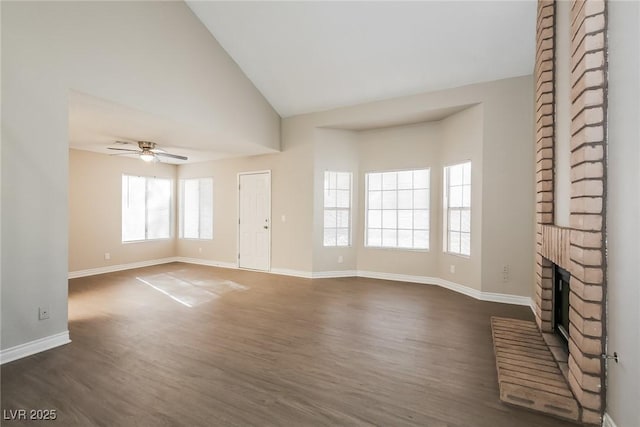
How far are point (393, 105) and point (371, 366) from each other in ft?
13.6

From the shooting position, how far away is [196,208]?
7504 mm

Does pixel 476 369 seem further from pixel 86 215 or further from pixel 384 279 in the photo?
pixel 86 215

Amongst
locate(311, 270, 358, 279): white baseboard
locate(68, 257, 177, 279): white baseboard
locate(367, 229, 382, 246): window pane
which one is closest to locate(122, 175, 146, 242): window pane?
locate(68, 257, 177, 279): white baseboard

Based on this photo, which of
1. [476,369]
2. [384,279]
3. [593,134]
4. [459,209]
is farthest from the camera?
[384,279]

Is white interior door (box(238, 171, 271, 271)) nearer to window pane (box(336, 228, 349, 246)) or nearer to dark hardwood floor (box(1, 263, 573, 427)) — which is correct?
window pane (box(336, 228, 349, 246))

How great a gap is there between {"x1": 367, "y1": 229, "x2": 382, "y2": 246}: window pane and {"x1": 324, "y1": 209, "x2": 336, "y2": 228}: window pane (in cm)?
74

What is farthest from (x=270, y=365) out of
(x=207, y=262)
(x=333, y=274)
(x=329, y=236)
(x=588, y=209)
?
(x=207, y=262)

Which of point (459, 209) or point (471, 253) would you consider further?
point (459, 209)

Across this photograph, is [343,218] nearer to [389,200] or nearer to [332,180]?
[332,180]

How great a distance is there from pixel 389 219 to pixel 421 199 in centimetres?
71

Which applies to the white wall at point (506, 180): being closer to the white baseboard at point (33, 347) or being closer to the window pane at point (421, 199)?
the window pane at point (421, 199)

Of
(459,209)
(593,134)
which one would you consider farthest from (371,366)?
(459,209)

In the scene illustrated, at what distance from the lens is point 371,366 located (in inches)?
95.3

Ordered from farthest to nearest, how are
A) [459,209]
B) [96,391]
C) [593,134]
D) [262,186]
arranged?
[262,186] < [459,209] < [96,391] < [593,134]
